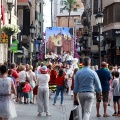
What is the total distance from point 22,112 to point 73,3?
119 m

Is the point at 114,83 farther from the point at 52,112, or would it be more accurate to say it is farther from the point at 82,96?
the point at 82,96

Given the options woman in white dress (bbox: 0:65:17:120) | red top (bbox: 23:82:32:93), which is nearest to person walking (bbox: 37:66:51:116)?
red top (bbox: 23:82:32:93)

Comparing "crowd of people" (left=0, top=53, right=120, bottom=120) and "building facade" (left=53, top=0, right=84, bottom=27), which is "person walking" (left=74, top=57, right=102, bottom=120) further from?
"building facade" (left=53, top=0, right=84, bottom=27)

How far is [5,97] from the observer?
1502 centimetres

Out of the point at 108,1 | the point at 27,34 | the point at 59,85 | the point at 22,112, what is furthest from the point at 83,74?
the point at 27,34

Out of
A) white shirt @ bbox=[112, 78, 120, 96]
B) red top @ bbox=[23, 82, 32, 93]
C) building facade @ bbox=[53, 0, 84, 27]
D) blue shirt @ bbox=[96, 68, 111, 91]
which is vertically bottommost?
red top @ bbox=[23, 82, 32, 93]

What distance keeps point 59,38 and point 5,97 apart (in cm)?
4216

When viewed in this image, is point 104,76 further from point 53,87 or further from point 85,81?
point 53,87

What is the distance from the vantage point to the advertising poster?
5659 centimetres

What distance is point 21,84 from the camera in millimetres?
28016

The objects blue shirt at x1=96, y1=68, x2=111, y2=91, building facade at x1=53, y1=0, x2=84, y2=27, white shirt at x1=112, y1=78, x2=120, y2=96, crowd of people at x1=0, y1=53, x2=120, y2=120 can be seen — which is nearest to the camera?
crowd of people at x1=0, y1=53, x2=120, y2=120

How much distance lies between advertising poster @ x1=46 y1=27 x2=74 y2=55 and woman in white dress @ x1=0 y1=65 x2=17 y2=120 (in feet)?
134

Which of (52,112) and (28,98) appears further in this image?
(28,98)

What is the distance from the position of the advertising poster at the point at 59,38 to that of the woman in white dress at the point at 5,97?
134 feet
